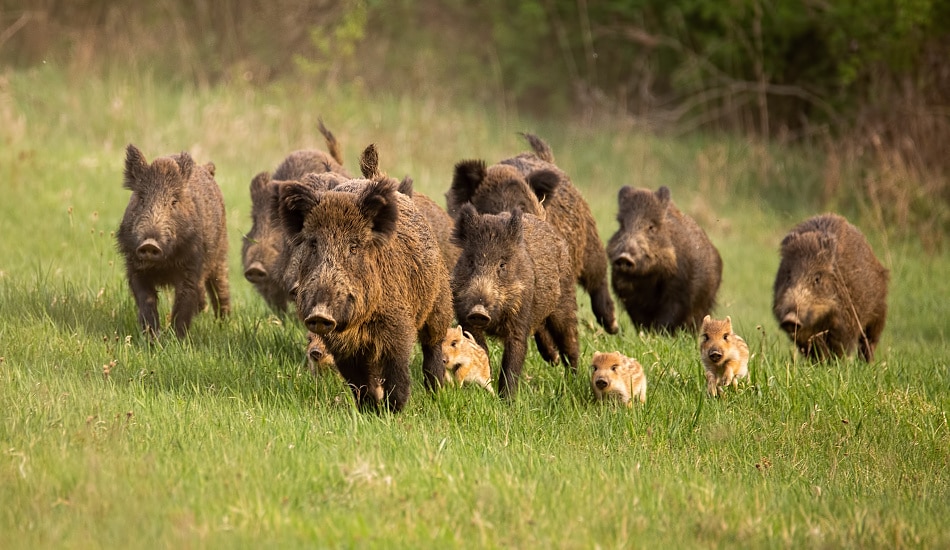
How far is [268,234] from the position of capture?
348 inches

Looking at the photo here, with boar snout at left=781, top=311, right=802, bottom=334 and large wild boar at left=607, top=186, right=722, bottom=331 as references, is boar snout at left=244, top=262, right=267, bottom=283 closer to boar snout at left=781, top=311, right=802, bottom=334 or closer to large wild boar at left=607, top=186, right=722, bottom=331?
large wild boar at left=607, top=186, right=722, bottom=331

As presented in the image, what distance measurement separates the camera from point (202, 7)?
84.3 feet

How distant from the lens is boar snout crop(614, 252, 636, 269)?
33.0 ft

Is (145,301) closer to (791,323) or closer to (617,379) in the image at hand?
(617,379)

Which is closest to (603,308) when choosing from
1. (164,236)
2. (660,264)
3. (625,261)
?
(625,261)

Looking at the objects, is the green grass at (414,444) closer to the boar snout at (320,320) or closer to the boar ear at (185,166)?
the boar snout at (320,320)

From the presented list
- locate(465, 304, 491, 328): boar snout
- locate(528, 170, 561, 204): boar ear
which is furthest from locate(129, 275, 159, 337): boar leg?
locate(528, 170, 561, 204): boar ear

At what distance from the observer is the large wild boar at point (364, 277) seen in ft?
19.3

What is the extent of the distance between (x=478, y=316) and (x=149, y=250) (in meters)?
2.48

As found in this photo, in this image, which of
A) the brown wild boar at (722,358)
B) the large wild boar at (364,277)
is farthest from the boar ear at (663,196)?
the large wild boar at (364,277)

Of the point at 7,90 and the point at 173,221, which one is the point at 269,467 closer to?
the point at 173,221

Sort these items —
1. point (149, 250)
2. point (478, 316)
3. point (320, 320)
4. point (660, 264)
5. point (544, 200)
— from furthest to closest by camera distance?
point (660, 264)
point (544, 200)
point (149, 250)
point (478, 316)
point (320, 320)

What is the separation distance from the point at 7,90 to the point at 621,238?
34.8 feet

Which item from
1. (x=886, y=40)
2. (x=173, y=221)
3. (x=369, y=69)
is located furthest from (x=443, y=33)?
(x=173, y=221)
